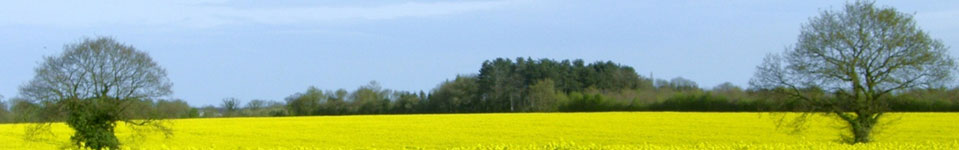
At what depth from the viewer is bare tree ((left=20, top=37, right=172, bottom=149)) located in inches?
920

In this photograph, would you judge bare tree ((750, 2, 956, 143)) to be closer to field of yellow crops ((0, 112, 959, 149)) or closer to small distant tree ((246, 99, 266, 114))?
field of yellow crops ((0, 112, 959, 149))

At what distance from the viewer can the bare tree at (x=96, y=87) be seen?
920 inches

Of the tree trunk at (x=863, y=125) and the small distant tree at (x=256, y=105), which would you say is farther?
the small distant tree at (x=256, y=105)

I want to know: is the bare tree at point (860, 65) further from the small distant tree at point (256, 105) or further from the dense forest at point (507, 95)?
the small distant tree at point (256, 105)

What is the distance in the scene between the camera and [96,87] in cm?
2397

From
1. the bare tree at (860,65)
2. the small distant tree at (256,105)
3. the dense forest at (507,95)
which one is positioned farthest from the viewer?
the small distant tree at (256,105)

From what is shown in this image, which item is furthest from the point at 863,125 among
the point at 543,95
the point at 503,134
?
the point at 543,95

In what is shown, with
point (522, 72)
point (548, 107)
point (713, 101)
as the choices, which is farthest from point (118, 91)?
point (522, 72)

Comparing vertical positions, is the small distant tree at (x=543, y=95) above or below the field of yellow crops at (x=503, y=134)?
above

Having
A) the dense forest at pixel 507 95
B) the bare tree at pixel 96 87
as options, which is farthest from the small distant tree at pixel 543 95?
the bare tree at pixel 96 87

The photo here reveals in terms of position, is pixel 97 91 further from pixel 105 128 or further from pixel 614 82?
pixel 614 82

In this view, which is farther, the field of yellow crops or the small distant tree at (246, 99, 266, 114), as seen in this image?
the small distant tree at (246, 99, 266, 114)

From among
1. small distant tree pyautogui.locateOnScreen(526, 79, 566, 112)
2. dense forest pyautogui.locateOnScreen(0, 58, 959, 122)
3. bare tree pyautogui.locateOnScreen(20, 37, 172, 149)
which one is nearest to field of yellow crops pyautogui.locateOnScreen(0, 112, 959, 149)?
bare tree pyautogui.locateOnScreen(20, 37, 172, 149)

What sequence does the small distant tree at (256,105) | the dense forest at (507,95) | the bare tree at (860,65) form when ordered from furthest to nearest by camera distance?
the small distant tree at (256,105)
the dense forest at (507,95)
the bare tree at (860,65)
